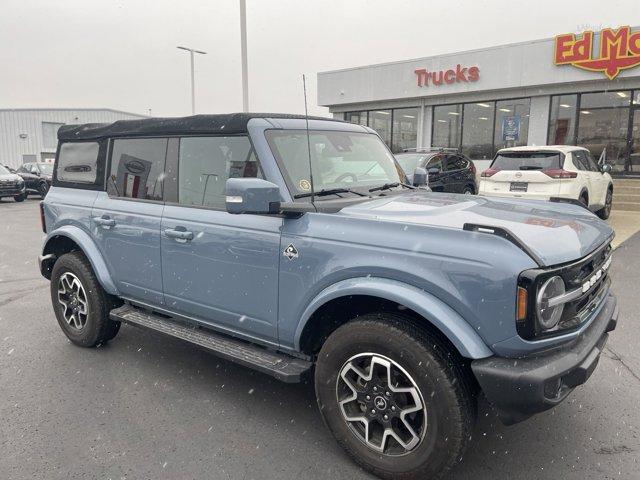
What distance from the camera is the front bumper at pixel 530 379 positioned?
7.23 ft

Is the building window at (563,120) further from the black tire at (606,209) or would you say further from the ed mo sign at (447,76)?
the black tire at (606,209)

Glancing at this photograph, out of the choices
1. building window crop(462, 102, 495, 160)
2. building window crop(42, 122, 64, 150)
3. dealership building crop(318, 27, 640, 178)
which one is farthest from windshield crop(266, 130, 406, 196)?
building window crop(42, 122, 64, 150)

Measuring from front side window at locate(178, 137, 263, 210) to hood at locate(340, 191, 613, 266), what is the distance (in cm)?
78

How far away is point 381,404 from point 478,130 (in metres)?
18.7

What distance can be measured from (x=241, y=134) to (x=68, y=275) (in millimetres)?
2319

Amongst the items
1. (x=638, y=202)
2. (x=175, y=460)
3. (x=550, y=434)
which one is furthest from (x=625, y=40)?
(x=175, y=460)

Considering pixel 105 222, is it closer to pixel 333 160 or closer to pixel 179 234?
pixel 179 234

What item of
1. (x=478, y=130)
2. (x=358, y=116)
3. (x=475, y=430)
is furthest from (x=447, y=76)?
(x=475, y=430)

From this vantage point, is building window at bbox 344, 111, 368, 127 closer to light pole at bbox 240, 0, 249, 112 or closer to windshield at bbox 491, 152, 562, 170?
light pole at bbox 240, 0, 249, 112

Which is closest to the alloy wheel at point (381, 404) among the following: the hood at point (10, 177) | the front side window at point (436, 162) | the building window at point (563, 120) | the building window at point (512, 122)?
the front side window at point (436, 162)

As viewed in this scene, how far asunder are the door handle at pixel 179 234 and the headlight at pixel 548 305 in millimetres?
2219

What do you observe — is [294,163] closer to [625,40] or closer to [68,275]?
[68,275]

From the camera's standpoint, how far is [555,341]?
234 cm

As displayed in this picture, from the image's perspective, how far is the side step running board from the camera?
2.93m
